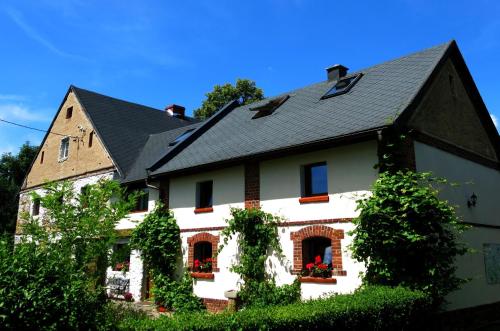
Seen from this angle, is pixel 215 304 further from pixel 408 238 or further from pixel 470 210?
pixel 470 210

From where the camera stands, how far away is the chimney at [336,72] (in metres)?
Answer: 16.5

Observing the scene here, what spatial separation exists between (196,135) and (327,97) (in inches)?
226

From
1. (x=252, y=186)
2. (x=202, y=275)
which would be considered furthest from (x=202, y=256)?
(x=252, y=186)

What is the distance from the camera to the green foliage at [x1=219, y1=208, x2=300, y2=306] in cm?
1134

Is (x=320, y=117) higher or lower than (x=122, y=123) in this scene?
lower

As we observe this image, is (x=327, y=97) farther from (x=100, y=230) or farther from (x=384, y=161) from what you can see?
(x=100, y=230)

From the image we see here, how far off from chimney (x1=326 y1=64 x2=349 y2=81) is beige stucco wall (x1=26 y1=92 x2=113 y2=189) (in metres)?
9.98

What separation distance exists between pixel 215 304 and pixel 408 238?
6413mm

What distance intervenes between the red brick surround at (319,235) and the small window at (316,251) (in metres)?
0.13

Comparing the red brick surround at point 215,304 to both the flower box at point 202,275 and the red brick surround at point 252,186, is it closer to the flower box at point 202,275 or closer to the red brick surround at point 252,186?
the flower box at point 202,275

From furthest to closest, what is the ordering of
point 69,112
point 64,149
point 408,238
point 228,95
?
point 228,95
point 69,112
point 64,149
point 408,238

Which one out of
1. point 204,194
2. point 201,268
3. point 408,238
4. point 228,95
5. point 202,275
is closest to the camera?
point 408,238

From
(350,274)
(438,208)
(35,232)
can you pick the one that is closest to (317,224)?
(350,274)

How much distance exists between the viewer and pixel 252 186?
12.6 m
